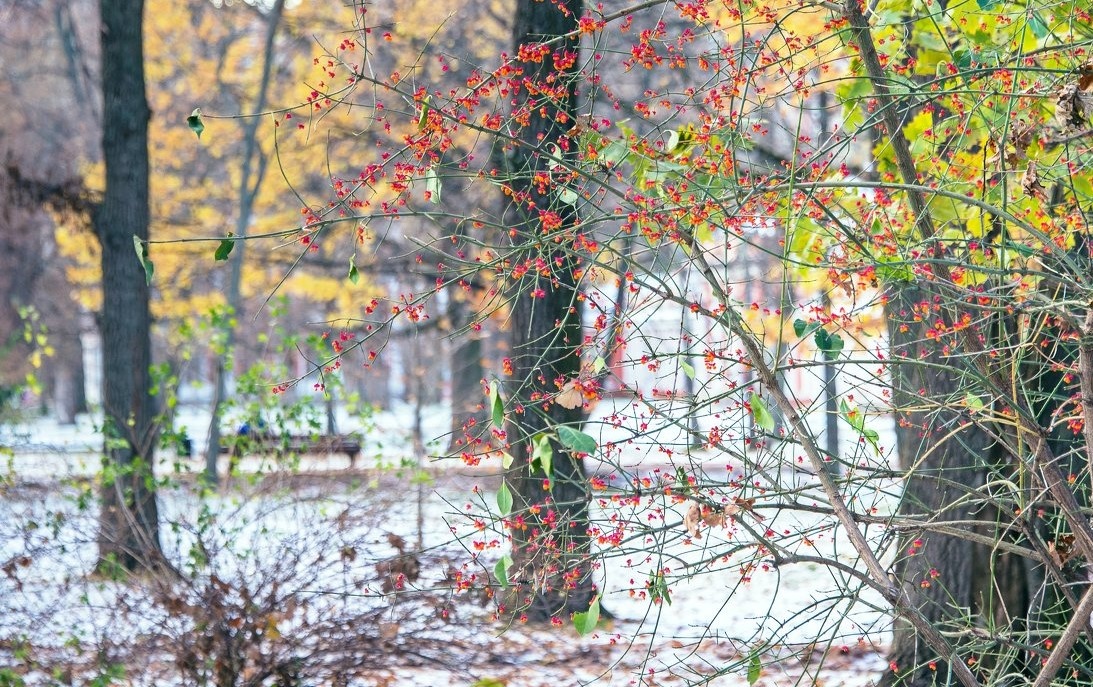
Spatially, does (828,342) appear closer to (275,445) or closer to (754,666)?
(754,666)

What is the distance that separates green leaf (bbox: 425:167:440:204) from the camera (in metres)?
3.08

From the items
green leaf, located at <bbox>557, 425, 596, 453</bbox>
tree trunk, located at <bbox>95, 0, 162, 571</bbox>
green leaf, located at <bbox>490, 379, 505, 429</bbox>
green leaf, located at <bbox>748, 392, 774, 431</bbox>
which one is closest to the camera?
green leaf, located at <bbox>557, 425, 596, 453</bbox>

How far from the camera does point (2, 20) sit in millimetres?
13734

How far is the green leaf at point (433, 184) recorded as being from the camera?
308 centimetres

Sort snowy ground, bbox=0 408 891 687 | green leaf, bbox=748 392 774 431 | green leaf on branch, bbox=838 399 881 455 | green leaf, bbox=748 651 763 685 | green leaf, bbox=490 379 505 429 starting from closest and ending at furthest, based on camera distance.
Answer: green leaf, bbox=490 379 505 429 < green leaf, bbox=748 392 774 431 < green leaf, bbox=748 651 763 685 < green leaf on branch, bbox=838 399 881 455 < snowy ground, bbox=0 408 891 687

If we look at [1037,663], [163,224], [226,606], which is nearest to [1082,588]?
[1037,663]

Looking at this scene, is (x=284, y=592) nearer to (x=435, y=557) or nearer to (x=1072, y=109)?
(x=435, y=557)

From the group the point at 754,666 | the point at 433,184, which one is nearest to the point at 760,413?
the point at 754,666

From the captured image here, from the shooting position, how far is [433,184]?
3162 mm

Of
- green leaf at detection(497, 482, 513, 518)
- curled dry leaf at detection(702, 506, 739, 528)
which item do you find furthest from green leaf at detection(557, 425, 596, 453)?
curled dry leaf at detection(702, 506, 739, 528)

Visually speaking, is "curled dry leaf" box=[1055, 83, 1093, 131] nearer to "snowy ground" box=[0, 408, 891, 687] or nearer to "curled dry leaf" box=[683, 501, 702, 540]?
"curled dry leaf" box=[683, 501, 702, 540]

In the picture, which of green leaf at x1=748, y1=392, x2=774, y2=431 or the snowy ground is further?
the snowy ground

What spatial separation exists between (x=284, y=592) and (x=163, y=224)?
36.3ft

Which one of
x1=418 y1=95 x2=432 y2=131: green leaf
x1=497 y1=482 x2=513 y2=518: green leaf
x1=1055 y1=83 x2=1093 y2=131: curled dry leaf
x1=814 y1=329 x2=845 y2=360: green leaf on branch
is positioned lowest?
x1=497 y1=482 x2=513 y2=518: green leaf
